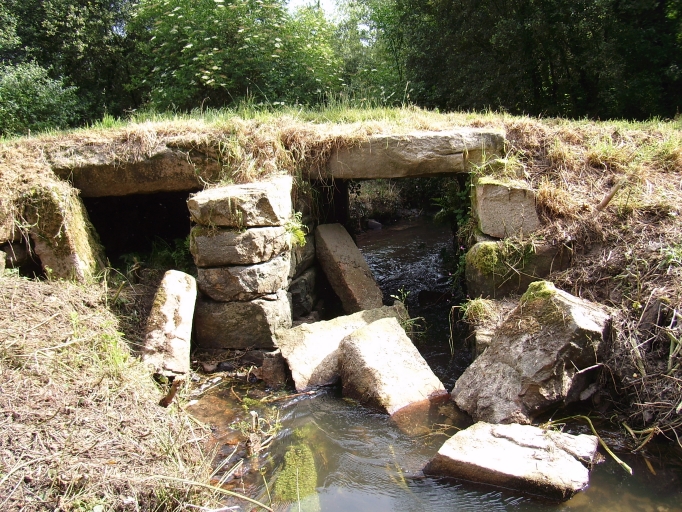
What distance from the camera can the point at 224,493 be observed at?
3248mm

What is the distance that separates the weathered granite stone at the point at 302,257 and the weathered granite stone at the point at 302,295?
→ 7 centimetres

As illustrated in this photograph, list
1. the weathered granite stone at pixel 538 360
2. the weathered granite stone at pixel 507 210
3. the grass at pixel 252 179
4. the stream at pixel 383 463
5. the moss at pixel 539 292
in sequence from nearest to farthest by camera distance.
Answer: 1. the grass at pixel 252 179
2. the stream at pixel 383 463
3. the weathered granite stone at pixel 538 360
4. the moss at pixel 539 292
5. the weathered granite stone at pixel 507 210

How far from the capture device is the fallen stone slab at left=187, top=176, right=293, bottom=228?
4734 mm

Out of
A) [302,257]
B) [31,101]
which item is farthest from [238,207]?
[31,101]

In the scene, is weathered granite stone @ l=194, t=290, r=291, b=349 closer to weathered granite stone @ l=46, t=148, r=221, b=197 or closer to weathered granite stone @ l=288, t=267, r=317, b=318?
weathered granite stone @ l=288, t=267, r=317, b=318

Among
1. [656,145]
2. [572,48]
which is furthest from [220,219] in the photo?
[572,48]

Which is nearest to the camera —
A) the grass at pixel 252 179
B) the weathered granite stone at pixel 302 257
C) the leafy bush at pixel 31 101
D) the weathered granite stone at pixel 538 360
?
the grass at pixel 252 179

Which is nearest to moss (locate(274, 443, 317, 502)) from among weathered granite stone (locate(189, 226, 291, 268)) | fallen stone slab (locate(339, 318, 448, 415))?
fallen stone slab (locate(339, 318, 448, 415))

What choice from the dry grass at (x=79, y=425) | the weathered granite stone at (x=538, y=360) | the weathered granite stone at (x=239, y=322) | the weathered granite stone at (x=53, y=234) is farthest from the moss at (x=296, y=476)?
the weathered granite stone at (x=53, y=234)

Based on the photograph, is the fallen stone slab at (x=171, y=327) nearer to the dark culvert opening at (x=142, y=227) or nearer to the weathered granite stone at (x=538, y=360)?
the dark culvert opening at (x=142, y=227)

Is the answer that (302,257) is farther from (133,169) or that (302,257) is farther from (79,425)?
(79,425)

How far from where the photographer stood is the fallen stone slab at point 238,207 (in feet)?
15.5

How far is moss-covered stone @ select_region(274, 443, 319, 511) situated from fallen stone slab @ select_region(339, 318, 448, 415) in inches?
28.4

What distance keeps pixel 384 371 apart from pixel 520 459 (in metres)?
1.29
